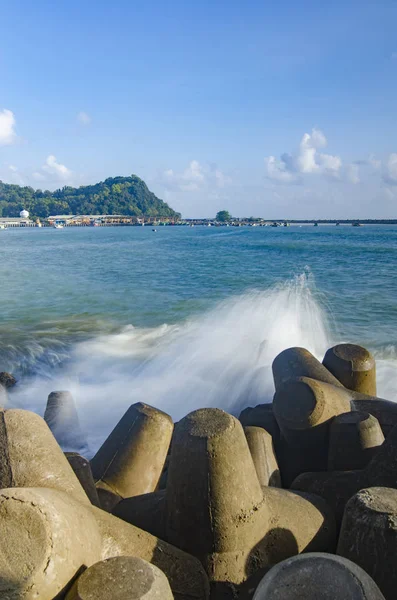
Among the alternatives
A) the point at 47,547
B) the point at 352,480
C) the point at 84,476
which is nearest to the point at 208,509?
the point at 47,547

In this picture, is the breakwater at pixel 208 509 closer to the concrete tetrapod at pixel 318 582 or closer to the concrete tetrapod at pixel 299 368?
the concrete tetrapod at pixel 318 582

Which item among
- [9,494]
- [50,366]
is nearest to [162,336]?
[50,366]

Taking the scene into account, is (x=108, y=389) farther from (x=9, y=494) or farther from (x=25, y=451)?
(x=9, y=494)

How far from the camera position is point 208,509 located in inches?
114

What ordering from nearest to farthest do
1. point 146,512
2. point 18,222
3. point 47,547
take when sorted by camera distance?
point 47,547 < point 146,512 < point 18,222

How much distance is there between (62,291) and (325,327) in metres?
13.5

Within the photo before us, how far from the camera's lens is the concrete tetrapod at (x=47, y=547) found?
2.06 m

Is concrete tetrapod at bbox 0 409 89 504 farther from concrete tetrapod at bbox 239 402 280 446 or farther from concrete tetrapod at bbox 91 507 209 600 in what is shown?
concrete tetrapod at bbox 239 402 280 446

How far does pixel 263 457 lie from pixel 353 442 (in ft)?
2.54

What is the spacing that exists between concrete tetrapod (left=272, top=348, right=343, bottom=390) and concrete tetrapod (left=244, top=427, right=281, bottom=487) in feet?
3.97

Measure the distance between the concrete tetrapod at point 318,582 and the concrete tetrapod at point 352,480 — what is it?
1573 mm

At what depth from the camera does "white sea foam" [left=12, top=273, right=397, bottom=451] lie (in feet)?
28.7

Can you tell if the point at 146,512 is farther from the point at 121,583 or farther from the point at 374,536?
the point at 374,536

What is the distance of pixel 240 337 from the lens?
42.1 feet
